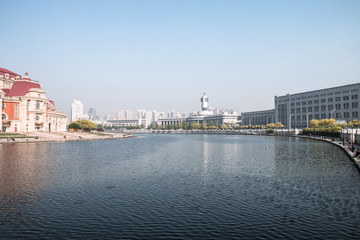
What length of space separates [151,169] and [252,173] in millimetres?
11521

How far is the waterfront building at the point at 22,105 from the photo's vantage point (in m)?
92.1

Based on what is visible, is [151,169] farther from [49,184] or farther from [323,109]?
[323,109]

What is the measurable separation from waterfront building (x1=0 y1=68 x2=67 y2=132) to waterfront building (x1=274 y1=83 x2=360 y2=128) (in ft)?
369

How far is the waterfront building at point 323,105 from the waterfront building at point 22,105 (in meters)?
113

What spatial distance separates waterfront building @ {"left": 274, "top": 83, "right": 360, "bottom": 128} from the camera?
145225mm

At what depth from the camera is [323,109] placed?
165125 millimetres

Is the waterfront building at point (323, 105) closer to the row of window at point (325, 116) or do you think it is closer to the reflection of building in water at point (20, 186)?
the row of window at point (325, 116)

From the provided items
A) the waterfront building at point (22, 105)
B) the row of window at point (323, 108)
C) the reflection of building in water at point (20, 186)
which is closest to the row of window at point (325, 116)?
the row of window at point (323, 108)

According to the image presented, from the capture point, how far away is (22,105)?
95812 mm

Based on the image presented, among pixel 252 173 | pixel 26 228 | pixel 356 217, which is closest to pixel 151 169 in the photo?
pixel 252 173

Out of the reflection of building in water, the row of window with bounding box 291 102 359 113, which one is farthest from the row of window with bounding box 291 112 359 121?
the reflection of building in water

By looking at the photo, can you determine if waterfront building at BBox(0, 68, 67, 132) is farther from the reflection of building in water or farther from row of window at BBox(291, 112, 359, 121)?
row of window at BBox(291, 112, 359, 121)

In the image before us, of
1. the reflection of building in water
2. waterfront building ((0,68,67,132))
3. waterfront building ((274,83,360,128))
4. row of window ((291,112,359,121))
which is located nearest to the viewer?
the reflection of building in water

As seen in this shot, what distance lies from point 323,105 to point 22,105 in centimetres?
14770
